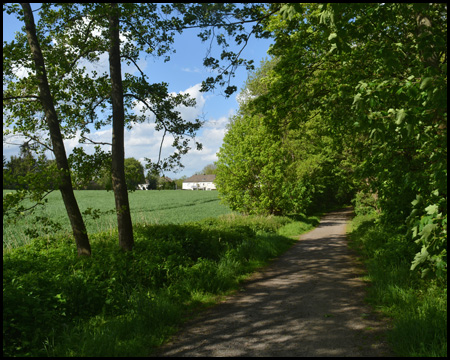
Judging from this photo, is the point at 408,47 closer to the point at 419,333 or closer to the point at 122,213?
the point at 419,333

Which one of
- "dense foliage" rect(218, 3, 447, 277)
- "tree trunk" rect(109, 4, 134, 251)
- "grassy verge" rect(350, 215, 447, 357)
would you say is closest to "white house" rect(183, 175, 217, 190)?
"tree trunk" rect(109, 4, 134, 251)

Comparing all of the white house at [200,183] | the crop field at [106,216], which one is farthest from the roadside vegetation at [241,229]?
the white house at [200,183]

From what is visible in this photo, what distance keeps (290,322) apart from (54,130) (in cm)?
733

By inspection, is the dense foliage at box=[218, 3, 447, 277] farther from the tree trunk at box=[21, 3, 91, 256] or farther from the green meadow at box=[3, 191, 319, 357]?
the tree trunk at box=[21, 3, 91, 256]

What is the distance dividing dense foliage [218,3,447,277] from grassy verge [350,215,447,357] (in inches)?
20.0

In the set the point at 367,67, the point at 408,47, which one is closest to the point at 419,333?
the point at 408,47

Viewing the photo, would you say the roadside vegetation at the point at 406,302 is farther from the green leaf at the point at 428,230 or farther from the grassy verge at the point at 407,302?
the green leaf at the point at 428,230

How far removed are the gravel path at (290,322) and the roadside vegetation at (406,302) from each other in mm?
270

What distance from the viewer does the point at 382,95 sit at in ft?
14.0

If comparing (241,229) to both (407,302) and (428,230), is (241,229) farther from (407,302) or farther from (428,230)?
(428,230)

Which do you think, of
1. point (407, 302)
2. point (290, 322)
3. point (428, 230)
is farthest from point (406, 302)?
point (428, 230)

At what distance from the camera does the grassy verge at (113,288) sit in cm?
499

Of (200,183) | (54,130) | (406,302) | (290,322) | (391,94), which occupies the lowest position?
(290,322)

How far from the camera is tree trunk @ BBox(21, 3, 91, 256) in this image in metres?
8.12
